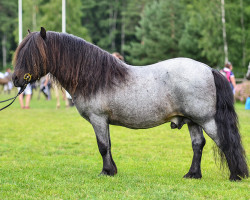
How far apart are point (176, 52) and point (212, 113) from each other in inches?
1807

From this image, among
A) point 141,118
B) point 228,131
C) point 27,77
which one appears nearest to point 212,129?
point 228,131

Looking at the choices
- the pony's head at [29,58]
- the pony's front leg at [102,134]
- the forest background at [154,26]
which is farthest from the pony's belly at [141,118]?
the forest background at [154,26]

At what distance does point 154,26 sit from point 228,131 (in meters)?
Answer: 46.9

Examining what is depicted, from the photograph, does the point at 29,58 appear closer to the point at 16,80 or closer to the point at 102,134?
the point at 16,80

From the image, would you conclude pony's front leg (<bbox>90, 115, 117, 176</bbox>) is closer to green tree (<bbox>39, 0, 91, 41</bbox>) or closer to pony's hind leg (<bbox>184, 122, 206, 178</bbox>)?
pony's hind leg (<bbox>184, 122, 206, 178</bbox>)

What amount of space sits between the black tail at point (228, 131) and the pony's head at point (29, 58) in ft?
8.37

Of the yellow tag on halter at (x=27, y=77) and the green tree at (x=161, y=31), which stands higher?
the yellow tag on halter at (x=27, y=77)

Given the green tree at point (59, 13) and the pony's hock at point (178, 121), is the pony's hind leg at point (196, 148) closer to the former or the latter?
the pony's hock at point (178, 121)

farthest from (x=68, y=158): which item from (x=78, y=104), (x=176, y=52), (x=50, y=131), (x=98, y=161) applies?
(x=176, y=52)

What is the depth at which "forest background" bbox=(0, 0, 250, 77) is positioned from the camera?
3503 centimetres

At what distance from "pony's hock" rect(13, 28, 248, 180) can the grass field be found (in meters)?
0.55

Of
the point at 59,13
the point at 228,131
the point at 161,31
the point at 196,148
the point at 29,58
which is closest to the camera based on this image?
the point at 228,131

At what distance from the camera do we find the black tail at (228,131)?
568cm

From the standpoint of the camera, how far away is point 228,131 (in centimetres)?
566
